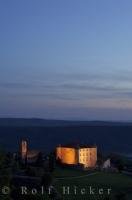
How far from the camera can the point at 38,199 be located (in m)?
33.9

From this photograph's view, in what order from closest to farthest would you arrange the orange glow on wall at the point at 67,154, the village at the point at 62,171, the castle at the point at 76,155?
the village at the point at 62,171 → the castle at the point at 76,155 → the orange glow on wall at the point at 67,154

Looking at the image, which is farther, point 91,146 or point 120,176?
point 91,146

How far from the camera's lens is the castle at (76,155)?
73.1 meters

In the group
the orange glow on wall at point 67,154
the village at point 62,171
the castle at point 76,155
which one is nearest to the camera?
the village at point 62,171

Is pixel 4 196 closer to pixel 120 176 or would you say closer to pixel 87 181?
pixel 87 181

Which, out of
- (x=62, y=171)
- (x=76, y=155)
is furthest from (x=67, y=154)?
(x=62, y=171)

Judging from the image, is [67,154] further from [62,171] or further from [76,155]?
[62,171]

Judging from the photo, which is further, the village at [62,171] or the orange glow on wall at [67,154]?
the orange glow on wall at [67,154]

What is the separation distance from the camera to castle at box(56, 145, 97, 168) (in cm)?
7306

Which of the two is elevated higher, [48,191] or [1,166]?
[1,166]

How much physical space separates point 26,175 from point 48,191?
9.91 metres

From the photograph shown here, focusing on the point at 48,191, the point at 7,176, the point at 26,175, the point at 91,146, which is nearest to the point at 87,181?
the point at 26,175

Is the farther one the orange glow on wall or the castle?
the orange glow on wall

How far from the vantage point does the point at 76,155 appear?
73938 mm
